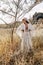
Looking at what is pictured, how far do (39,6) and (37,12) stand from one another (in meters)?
0.10

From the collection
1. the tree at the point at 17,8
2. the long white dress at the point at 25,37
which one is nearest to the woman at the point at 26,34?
the long white dress at the point at 25,37

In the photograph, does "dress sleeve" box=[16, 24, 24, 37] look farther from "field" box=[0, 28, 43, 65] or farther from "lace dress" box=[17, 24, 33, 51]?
"field" box=[0, 28, 43, 65]

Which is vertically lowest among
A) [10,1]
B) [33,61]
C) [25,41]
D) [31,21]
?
[33,61]

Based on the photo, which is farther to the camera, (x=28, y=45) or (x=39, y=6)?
(x=39, y=6)

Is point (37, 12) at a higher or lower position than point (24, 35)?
higher

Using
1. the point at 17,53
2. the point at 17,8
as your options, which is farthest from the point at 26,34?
the point at 17,8

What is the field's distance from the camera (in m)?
4.46

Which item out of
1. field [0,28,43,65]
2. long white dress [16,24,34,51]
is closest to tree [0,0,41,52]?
field [0,28,43,65]

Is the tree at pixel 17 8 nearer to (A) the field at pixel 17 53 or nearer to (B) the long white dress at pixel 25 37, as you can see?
(A) the field at pixel 17 53

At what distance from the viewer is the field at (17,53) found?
446cm

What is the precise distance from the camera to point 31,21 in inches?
191

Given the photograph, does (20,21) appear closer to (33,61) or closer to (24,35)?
(24,35)

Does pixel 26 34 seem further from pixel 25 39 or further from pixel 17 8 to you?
pixel 17 8

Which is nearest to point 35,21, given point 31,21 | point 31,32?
point 31,21
